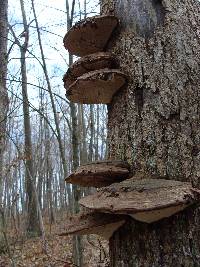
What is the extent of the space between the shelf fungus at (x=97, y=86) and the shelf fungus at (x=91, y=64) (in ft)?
0.27

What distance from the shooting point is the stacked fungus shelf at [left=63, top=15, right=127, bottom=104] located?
6.23 feet

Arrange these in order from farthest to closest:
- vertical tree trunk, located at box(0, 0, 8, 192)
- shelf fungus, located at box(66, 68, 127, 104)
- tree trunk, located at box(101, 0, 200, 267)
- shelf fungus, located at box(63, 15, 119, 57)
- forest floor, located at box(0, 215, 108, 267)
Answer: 1. forest floor, located at box(0, 215, 108, 267)
2. vertical tree trunk, located at box(0, 0, 8, 192)
3. shelf fungus, located at box(63, 15, 119, 57)
4. shelf fungus, located at box(66, 68, 127, 104)
5. tree trunk, located at box(101, 0, 200, 267)

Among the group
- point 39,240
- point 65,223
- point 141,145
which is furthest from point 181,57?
point 39,240

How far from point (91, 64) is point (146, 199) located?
83cm

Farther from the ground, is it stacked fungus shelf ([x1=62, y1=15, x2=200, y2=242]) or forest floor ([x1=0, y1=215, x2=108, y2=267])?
stacked fungus shelf ([x1=62, y1=15, x2=200, y2=242])

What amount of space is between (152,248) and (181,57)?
2.88 feet

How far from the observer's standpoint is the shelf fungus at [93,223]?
1.66 meters

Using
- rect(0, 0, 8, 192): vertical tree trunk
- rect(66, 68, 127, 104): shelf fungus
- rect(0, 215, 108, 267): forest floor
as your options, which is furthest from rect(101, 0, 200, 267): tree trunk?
rect(0, 215, 108, 267): forest floor

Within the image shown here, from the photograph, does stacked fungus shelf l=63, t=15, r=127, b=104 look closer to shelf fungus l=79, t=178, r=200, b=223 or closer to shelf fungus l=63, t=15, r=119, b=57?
shelf fungus l=63, t=15, r=119, b=57

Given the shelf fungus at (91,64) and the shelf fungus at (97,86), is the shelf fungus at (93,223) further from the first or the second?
the shelf fungus at (91,64)

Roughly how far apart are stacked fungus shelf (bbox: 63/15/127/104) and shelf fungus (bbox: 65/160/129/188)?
41cm

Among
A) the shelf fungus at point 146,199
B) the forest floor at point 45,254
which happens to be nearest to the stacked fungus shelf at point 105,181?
the shelf fungus at point 146,199

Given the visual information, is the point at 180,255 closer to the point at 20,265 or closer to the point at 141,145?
the point at 141,145

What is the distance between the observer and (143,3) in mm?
2018
